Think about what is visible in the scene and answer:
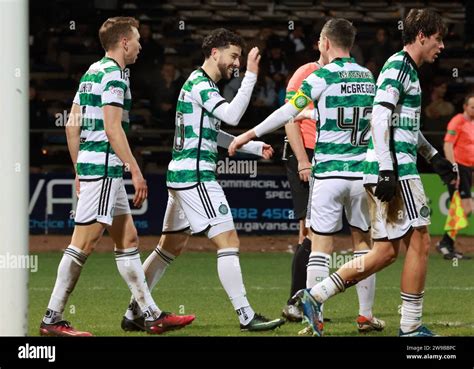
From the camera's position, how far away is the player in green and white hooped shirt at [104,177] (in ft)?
29.5

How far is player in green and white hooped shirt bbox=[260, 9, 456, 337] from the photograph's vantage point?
8.29 meters

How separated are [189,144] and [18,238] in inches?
104

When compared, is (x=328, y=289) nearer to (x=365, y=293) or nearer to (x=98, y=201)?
(x=365, y=293)

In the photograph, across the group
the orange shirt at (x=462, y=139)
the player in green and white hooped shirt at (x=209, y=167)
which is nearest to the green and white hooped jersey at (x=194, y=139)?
the player in green and white hooped shirt at (x=209, y=167)

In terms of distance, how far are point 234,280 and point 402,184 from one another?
4.94 ft

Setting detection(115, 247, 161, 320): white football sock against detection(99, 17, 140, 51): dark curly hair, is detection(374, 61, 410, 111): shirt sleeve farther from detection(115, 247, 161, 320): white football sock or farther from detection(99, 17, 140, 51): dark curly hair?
detection(115, 247, 161, 320): white football sock

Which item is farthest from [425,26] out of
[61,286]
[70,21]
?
[70,21]

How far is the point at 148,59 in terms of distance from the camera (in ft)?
68.2

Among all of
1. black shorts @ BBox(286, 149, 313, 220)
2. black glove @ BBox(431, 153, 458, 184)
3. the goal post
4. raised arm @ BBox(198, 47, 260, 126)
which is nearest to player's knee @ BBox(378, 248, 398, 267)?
black glove @ BBox(431, 153, 458, 184)

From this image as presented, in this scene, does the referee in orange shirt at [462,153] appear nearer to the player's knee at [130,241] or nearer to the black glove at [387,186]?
the player's knee at [130,241]

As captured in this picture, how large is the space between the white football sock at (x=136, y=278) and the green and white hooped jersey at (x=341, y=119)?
145cm

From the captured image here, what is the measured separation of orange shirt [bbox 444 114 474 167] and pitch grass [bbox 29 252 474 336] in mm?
1302

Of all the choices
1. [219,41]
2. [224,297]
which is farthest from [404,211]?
[224,297]
